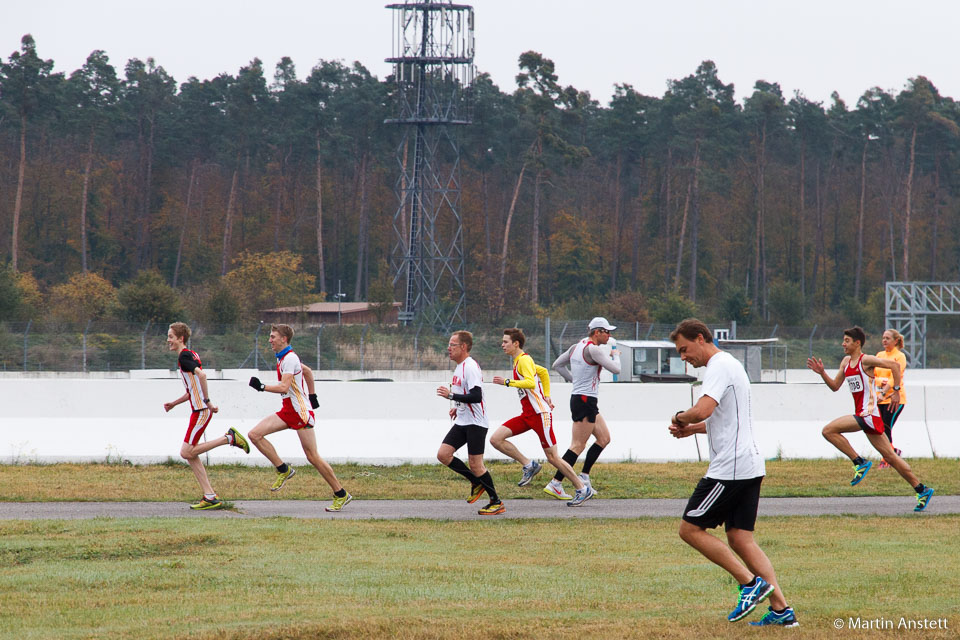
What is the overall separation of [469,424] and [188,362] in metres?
2.90

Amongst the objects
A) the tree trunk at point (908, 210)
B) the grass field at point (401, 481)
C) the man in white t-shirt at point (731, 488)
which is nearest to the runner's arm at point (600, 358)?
the grass field at point (401, 481)

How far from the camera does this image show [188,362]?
40.5 feet

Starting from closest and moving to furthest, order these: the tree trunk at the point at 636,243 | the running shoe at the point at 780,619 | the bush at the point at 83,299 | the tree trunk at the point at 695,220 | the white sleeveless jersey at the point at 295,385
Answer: the running shoe at the point at 780,619
the white sleeveless jersey at the point at 295,385
the bush at the point at 83,299
the tree trunk at the point at 695,220
the tree trunk at the point at 636,243

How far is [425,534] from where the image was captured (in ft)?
35.1

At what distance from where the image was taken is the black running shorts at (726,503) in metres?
6.81

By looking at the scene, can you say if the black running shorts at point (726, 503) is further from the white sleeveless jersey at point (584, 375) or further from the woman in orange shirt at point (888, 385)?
the woman in orange shirt at point (888, 385)

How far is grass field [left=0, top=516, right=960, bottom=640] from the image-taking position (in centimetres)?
672

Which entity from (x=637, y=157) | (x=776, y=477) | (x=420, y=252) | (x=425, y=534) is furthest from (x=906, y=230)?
(x=425, y=534)

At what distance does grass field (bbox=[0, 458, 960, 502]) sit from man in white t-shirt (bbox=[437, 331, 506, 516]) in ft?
4.52

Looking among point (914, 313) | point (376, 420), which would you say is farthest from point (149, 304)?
point (376, 420)

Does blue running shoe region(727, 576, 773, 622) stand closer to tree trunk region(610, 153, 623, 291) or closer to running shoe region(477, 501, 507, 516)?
running shoe region(477, 501, 507, 516)

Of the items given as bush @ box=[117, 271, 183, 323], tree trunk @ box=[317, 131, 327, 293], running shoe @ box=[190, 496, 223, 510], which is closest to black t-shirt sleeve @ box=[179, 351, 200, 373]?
running shoe @ box=[190, 496, 223, 510]

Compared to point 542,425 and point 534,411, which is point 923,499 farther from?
point 534,411

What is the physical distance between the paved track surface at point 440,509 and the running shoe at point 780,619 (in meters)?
5.30
